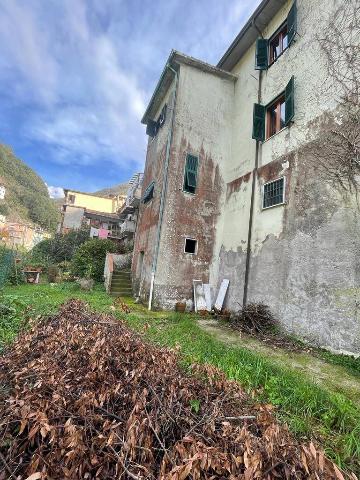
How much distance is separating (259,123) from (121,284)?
9309mm

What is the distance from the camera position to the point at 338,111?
662 centimetres

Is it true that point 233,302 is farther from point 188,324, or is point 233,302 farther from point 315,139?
point 315,139

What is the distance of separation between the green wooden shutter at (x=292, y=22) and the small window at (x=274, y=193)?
462 cm

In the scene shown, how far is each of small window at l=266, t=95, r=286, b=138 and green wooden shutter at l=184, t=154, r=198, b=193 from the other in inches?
118

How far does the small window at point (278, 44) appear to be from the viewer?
30.4ft

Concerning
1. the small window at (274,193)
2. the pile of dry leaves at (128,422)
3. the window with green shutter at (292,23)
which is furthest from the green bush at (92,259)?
the window with green shutter at (292,23)

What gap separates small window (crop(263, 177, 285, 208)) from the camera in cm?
814

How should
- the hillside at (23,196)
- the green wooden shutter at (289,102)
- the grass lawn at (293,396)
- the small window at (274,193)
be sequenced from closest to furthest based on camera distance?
the grass lawn at (293,396), the green wooden shutter at (289,102), the small window at (274,193), the hillside at (23,196)

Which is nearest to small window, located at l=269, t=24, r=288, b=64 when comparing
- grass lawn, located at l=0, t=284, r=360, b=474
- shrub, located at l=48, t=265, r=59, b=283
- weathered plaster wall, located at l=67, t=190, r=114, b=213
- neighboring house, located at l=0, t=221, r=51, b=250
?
grass lawn, located at l=0, t=284, r=360, b=474

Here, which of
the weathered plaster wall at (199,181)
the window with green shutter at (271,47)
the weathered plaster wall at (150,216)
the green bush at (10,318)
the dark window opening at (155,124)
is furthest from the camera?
the dark window opening at (155,124)

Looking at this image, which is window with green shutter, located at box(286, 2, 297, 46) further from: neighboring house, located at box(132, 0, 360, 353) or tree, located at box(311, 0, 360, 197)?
tree, located at box(311, 0, 360, 197)

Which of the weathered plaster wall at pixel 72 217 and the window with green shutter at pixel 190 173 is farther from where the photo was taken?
the weathered plaster wall at pixel 72 217

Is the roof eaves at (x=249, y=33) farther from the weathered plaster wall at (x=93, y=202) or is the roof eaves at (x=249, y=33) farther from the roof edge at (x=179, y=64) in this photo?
the weathered plaster wall at (x=93, y=202)

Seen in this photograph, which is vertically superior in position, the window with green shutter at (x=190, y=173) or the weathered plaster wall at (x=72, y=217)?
the weathered plaster wall at (x=72, y=217)
